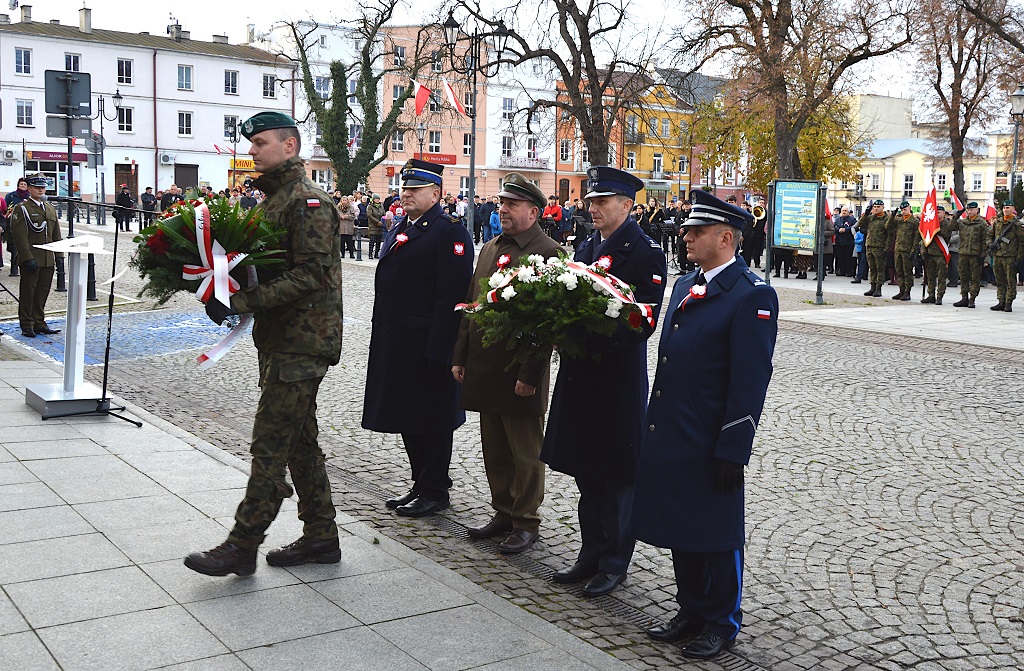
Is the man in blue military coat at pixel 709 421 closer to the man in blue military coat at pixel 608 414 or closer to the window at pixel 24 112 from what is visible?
the man in blue military coat at pixel 608 414

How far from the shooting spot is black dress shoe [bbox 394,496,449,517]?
6.30 metres

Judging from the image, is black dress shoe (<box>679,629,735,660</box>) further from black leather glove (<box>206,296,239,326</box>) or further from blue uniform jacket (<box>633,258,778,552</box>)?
black leather glove (<box>206,296,239,326</box>)

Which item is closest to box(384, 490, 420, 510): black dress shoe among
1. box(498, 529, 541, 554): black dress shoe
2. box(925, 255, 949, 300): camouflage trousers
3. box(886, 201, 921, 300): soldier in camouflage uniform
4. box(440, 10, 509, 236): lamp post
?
box(498, 529, 541, 554): black dress shoe

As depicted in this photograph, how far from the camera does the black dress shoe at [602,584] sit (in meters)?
5.09

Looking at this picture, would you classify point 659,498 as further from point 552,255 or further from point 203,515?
point 203,515

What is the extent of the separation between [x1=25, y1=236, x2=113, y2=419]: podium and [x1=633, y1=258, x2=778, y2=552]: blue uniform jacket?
18.5ft

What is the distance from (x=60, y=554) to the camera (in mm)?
5152

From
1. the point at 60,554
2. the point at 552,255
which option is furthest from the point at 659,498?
the point at 60,554

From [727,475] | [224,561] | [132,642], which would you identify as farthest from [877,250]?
[132,642]

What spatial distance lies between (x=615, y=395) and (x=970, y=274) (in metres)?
17.6

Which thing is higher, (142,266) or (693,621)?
(142,266)

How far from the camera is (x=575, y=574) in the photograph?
17.2ft

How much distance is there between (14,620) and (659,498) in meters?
2.59

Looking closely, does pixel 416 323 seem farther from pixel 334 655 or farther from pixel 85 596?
pixel 334 655
